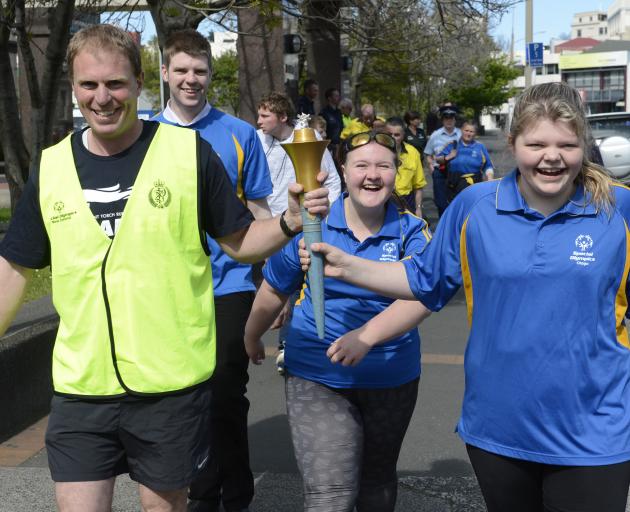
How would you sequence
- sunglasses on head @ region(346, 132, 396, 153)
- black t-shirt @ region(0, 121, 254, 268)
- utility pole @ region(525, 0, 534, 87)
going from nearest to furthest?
black t-shirt @ region(0, 121, 254, 268)
sunglasses on head @ region(346, 132, 396, 153)
utility pole @ region(525, 0, 534, 87)

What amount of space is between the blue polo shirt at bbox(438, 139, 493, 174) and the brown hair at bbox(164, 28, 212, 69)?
10.4 metres

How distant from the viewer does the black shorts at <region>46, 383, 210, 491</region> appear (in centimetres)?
306

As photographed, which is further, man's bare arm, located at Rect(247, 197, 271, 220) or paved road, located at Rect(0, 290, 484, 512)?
paved road, located at Rect(0, 290, 484, 512)

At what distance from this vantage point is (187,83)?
15.1ft

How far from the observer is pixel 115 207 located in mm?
3068

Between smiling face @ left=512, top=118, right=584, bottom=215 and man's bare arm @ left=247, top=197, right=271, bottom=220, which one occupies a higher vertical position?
smiling face @ left=512, top=118, right=584, bottom=215

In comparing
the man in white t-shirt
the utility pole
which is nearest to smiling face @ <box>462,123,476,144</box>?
the man in white t-shirt

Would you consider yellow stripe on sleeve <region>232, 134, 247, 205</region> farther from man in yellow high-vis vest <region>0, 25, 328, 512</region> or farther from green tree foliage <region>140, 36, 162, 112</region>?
green tree foliage <region>140, 36, 162, 112</region>

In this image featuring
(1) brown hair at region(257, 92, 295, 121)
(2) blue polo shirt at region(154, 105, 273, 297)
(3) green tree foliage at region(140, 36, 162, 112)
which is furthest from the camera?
(3) green tree foliage at region(140, 36, 162, 112)

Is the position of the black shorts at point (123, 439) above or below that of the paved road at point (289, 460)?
above

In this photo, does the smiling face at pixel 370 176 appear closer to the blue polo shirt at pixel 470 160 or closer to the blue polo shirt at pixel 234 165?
the blue polo shirt at pixel 234 165

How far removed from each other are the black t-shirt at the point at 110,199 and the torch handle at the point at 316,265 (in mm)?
343

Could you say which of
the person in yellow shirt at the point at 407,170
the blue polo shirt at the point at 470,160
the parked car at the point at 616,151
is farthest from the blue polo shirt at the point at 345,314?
the parked car at the point at 616,151

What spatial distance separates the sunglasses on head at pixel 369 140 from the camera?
3794 mm
